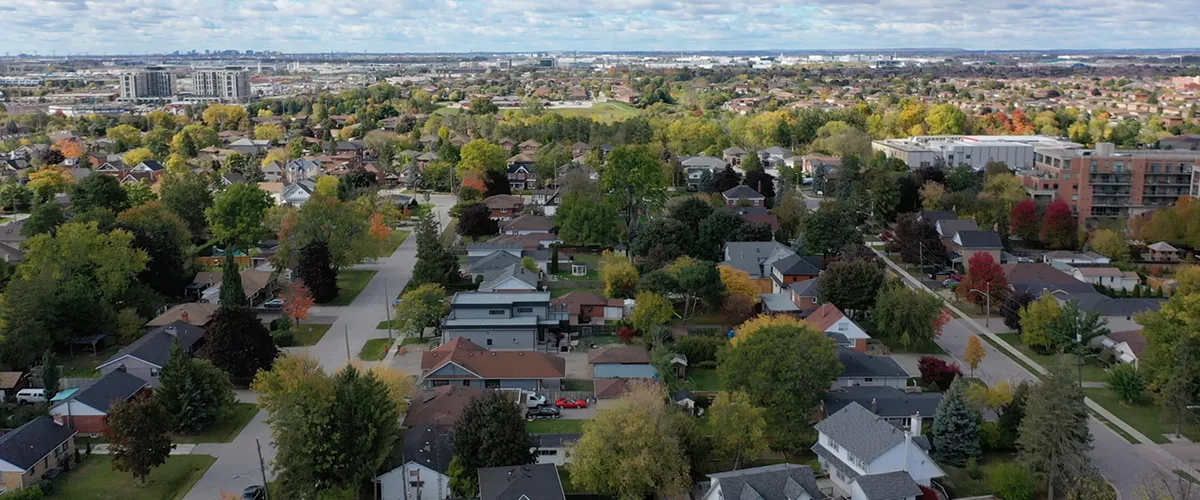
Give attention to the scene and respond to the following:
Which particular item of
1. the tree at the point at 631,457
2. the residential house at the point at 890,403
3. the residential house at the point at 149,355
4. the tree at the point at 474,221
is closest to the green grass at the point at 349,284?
the tree at the point at 474,221

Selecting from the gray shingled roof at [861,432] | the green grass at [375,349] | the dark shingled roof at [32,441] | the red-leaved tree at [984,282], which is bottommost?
the green grass at [375,349]

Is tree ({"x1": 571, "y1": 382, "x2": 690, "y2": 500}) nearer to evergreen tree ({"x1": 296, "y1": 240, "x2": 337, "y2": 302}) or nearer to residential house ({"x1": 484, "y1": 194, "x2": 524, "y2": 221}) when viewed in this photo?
evergreen tree ({"x1": 296, "y1": 240, "x2": 337, "y2": 302})

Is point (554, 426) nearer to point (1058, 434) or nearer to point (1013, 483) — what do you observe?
point (1013, 483)

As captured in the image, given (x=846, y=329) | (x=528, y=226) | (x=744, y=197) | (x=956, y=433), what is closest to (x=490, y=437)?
(x=956, y=433)

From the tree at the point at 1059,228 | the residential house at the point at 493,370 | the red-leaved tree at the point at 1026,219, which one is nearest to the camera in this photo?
the residential house at the point at 493,370

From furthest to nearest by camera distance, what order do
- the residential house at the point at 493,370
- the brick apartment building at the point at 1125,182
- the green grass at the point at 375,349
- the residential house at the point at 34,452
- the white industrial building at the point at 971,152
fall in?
the white industrial building at the point at 971,152, the brick apartment building at the point at 1125,182, the green grass at the point at 375,349, the residential house at the point at 493,370, the residential house at the point at 34,452

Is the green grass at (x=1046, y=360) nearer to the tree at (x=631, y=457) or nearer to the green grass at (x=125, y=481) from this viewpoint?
the tree at (x=631, y=457)

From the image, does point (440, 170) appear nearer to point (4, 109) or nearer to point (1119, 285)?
point (1119, 285)
